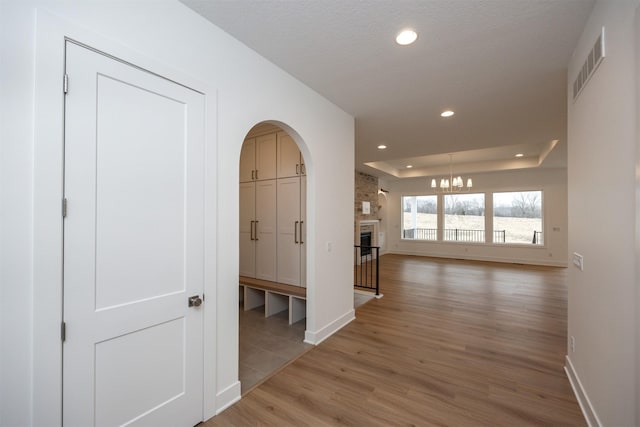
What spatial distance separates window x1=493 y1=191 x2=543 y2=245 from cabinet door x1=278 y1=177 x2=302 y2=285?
7.53m

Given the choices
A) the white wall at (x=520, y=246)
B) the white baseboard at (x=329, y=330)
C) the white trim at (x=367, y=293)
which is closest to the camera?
the white baseboard at (x=329, y=330)

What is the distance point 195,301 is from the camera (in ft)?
5.90

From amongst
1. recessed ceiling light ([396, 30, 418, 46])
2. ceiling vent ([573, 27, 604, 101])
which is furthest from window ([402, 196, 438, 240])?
recessed ceiling light ([396, 30, 418, 46])

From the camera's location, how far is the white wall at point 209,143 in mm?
1133

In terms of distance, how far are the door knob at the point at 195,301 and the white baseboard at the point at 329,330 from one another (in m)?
1.57

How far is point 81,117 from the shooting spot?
4.35 feet

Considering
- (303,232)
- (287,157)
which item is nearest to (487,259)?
(303,232)

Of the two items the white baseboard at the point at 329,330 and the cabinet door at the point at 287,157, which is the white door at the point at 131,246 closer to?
the white baseboard at the point at 329,330

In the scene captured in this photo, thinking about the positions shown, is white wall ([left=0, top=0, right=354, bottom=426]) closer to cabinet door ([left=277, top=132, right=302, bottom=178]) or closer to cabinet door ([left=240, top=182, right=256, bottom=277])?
cabinet door ([left=277, top=132, right=302, bottom=178])

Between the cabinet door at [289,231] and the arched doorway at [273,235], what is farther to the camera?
the cabinet door at [289,231]

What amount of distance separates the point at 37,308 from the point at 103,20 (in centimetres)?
143

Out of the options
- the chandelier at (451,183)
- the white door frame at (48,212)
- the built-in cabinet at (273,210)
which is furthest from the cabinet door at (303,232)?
the chandelier at (451,183)

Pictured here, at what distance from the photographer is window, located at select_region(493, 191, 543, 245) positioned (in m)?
8.12

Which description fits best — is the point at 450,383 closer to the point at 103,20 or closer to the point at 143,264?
the point at 143,264
